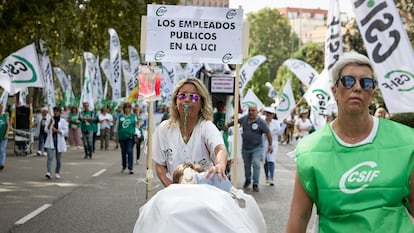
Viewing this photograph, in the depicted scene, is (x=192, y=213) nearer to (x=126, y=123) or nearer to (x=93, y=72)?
(x=126, y=123)

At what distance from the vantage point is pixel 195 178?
4988 millimetres

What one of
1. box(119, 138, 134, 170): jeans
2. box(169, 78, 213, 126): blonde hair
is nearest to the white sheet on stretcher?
box(169, 78, 213, 126): blonde hair

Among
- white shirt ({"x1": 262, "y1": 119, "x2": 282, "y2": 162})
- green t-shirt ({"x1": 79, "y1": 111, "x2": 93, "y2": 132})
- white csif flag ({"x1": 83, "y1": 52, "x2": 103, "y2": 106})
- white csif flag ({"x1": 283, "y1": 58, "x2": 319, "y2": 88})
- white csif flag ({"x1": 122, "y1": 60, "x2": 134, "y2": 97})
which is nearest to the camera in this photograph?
white shirt ({"x1": 262, "y1": 119, "x2": 282, "y2": 162})

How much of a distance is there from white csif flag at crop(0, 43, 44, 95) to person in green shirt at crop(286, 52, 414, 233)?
53.0ft

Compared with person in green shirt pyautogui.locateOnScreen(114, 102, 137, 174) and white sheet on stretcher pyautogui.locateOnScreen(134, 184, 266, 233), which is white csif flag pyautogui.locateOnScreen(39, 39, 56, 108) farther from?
white sheet on stretcher pyautogui.locateOnScreen(134, 184, 266, 233)

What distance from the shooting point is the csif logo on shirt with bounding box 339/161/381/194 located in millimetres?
3400

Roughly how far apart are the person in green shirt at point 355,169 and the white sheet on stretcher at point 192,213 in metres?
0.50

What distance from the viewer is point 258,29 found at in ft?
433

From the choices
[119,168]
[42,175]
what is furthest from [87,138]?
[42,175]

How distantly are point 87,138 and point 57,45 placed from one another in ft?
35.5

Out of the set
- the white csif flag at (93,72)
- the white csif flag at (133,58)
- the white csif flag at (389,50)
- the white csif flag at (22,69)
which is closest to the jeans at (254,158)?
the white csif flag at (389,50)

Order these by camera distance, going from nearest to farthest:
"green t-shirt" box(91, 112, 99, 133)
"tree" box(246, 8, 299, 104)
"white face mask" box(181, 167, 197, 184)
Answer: "white face mask" box(181, 167, 197, 184) < "green t-shirt" box(91, 112, 99, 133) < "tree" box(246, 8, 299, 104)

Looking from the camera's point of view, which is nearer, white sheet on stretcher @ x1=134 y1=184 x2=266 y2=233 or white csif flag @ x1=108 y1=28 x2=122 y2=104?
white sheet on stretcher @ x1=134 y1=184 x2=266 y2=233

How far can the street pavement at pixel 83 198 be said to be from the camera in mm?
10461
